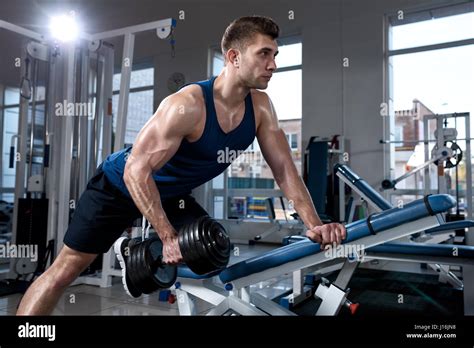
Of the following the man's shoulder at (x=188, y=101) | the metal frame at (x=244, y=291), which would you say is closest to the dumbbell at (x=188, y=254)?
the metal frame at (x=244, y=291)

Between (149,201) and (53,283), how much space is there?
0.63 meters

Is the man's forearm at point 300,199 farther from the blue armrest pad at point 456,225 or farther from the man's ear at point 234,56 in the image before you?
the blue armrest pad at point 456,225

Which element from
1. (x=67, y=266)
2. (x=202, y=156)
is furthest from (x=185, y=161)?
(x=67, y=266)

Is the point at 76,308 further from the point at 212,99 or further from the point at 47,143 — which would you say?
the point at 212,99

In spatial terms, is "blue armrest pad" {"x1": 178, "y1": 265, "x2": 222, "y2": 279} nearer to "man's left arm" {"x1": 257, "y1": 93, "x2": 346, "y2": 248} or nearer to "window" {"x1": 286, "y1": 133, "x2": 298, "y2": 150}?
"man's left arm" {"x1": 257, "y1": 93, "x2": 346, "y2": 248}

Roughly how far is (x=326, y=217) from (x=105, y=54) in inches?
102

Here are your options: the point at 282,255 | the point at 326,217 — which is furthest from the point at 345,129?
the point at 282,255

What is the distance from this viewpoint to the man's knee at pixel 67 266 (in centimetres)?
158

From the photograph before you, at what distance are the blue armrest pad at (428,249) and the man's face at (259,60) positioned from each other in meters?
1.26

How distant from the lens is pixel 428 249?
2.03 meters

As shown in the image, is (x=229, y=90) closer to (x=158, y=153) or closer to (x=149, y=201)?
(x=158, y=153)

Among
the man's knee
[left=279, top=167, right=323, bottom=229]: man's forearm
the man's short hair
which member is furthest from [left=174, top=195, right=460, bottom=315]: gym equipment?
the man's short hair

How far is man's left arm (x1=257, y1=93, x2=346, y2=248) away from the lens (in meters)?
1.44

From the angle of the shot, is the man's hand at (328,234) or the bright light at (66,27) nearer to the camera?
the man's hand at (328,234)
